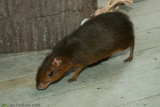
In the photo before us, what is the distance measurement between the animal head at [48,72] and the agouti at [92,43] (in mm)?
14

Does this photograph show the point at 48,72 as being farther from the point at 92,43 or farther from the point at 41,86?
the point at 92,43

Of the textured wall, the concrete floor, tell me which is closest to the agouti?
the concrete floor

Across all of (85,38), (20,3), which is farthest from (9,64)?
(85,38)

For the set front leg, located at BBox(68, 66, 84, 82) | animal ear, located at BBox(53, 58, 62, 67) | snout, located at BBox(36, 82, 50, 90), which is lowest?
front leg, located at BBox(68, 66, 84, 82)

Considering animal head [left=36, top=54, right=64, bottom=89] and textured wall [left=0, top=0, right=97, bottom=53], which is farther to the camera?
textured wall [left=0, top=0, right=97, bottom=53]

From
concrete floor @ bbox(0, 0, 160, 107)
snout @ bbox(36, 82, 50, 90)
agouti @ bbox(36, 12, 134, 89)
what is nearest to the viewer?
concrete floor @ bbox(0, 0, 160, 107)

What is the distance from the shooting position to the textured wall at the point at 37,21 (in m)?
4.86

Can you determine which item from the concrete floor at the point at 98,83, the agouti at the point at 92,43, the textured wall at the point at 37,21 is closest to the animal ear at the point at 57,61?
the agouti at the point at 92,43

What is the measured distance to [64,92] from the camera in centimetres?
398

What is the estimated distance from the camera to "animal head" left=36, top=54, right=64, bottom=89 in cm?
408

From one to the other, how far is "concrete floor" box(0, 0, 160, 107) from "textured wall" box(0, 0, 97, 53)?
0.18 metres

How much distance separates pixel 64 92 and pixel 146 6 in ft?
11.4

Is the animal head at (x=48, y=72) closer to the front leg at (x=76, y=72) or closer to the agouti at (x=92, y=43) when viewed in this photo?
the agouti at (x=92, y=43)

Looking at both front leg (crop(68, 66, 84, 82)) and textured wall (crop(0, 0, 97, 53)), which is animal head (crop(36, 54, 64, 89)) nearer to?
front leg (crop(68, 66, 84, 82))
